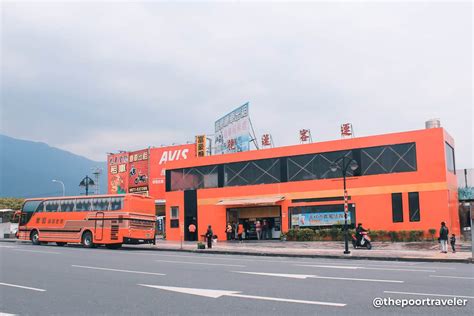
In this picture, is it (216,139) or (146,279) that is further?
(216,139)

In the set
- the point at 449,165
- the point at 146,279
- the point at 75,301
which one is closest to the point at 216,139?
the point at 449,165

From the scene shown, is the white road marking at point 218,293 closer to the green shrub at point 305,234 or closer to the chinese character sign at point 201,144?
the green shrub at point 305,234

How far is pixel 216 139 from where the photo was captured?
43.5m

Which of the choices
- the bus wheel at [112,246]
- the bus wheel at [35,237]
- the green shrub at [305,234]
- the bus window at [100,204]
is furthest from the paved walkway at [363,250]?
the bus wheel at [35,237]

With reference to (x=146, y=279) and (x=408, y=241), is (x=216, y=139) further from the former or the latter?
(x=146, y=279)

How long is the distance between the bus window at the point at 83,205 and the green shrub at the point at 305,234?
14013mm

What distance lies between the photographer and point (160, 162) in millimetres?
58938

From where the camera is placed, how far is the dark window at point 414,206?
29.0 m

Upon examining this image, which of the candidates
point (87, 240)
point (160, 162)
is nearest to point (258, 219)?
point (87, 240)

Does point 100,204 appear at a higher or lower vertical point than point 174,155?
lower

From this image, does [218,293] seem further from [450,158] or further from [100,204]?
[450,158]

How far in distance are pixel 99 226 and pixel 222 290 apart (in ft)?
68.4

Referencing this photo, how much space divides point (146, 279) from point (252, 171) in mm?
23422

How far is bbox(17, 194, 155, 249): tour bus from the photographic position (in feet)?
97.1
